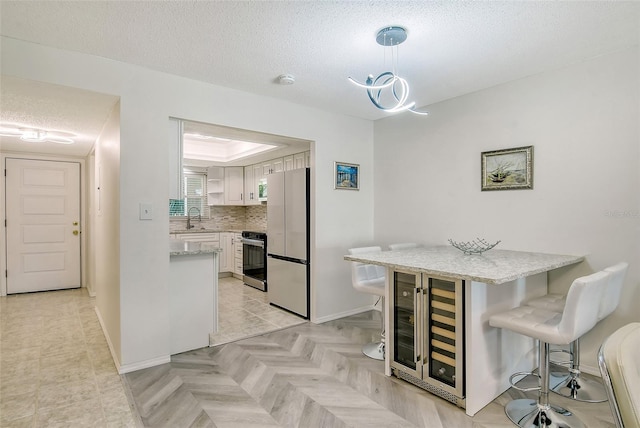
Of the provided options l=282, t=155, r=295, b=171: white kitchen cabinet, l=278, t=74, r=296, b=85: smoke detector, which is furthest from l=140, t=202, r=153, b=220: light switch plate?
l=282, t=155, r=295, b=171: white kitchen cabinet

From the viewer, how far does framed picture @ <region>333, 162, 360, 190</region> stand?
4.03m

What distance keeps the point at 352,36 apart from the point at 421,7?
479 millimetres

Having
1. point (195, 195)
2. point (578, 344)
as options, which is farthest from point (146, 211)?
point (195, 195)

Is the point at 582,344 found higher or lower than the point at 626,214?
lower

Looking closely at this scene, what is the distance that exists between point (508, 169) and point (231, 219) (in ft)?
17.7

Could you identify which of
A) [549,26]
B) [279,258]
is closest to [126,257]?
[279,258]

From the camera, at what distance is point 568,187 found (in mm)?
2756

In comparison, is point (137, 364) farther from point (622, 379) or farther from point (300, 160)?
point (300, 160)

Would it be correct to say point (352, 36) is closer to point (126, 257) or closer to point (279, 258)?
point (126, 257)

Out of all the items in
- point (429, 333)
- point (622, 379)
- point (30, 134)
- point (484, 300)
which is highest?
point (30, 134)

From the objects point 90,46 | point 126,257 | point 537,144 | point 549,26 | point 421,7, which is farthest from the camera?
point 537,144

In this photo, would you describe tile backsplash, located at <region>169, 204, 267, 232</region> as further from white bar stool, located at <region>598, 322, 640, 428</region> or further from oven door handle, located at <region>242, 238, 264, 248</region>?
white bar stool, located at <region>598, 322, 640, 428</region>

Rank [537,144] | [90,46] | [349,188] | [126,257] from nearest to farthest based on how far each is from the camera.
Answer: [90,46]
[126,257]
[537,144]
[349,188]

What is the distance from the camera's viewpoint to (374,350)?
302 cm
